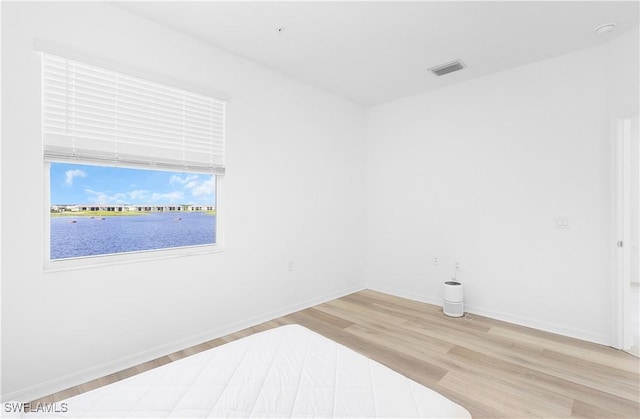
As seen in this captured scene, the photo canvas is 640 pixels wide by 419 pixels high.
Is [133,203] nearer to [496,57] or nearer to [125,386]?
[125,386]

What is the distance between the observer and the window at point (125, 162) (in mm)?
2295

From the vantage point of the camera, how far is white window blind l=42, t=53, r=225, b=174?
2250 mm

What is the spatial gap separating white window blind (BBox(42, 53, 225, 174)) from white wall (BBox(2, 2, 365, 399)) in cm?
11

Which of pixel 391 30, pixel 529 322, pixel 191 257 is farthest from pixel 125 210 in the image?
pixel 529 322

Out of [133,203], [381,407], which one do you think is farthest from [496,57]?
[133,203]

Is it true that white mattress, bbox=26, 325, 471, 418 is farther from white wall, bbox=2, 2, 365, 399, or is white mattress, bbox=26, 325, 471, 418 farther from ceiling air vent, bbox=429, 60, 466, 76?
ceiling air vent, bbox=429, 60, 466, 76

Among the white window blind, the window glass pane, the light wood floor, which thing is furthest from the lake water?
the light wood floor

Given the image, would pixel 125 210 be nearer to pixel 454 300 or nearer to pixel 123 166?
pixel 123 166

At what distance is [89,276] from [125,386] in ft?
4.54

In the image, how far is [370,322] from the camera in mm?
3514

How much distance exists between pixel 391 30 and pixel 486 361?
298 centimetres

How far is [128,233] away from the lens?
8.77ft

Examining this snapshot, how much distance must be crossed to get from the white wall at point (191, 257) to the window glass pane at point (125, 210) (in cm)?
19

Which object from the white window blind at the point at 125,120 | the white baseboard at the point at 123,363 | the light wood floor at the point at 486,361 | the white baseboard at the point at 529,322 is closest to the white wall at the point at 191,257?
the white baseboard at the point at 123,363
